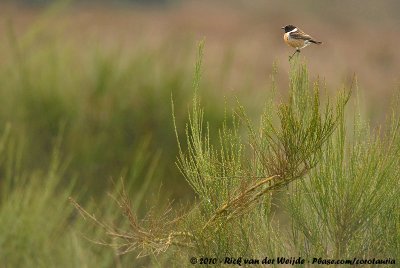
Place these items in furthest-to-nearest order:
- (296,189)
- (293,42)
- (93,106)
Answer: (93,106)
(296,189)
(293,42)

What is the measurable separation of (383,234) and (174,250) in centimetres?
93

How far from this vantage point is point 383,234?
15.1 feet

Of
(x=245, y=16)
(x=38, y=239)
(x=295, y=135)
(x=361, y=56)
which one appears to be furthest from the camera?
(x=245, y=16)

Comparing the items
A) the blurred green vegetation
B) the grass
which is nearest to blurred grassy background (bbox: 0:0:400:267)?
the blurred green vegetation

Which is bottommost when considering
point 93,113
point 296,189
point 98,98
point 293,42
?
point 93,113

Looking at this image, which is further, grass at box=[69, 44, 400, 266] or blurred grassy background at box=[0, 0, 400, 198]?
blurred grassy background at box=[0, 0, 400, 198]

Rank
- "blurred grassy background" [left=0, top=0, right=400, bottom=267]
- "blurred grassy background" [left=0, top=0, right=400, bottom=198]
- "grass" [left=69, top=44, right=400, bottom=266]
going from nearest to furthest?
"grass" [left=69, top=44, right=400, bottom=266] → "blurred grassy background" [left=0, top=0, right=400, bottom=267] → "blurred grassy background" [left=0, top=0, right=400, bottom=198]

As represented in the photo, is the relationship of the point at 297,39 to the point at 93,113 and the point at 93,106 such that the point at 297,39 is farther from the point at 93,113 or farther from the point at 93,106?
the point at 93,106

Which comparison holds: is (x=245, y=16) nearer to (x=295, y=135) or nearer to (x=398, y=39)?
(x=398, y=39)

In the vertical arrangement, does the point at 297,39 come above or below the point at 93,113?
above

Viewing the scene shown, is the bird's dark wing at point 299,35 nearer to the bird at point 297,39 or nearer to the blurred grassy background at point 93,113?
the bird at point 297,39

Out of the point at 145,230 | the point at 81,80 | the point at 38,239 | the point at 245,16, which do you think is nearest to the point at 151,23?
the point at 245,16

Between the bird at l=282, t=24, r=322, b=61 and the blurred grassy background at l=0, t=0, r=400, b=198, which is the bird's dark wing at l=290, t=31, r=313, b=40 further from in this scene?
the blurred grassy background at l=0, t=0, r=400, b=198

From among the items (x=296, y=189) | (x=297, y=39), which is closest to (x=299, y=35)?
(x=297, y=39)
